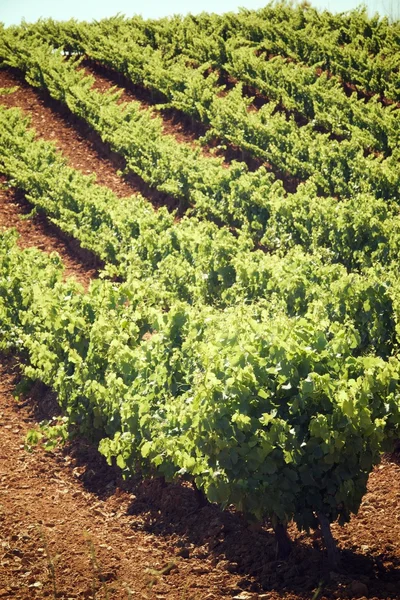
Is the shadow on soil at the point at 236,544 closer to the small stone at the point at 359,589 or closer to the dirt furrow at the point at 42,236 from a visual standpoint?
the small stone at the point at 359,589

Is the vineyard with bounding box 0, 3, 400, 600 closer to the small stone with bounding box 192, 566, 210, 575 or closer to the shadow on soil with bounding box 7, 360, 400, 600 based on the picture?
the shadow on soil with bounding box 7, 360, 400, 600

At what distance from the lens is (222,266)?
394 inches

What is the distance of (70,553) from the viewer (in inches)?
220

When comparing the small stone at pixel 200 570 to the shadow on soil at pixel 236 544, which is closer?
the shadow on soil at pixel 236 544

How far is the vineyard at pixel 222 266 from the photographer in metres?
5.33

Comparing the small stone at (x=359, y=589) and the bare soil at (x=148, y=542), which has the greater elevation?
the small stone at (x=359, y=589)

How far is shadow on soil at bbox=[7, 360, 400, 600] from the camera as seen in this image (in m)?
5.11

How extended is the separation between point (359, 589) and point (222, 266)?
5780mm

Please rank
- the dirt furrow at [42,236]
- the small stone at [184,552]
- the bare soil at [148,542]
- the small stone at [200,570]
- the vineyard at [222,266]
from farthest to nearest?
the dirt furrow at [42,236]
the small stone at [184,552]
the small stone at [200,570]
the vineyard at [222,266]
the bare soil at [148,542]

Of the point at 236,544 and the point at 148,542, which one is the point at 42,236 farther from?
the point at 236,544

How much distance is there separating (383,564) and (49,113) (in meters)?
19.0

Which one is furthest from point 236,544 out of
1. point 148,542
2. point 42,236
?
point 42,236

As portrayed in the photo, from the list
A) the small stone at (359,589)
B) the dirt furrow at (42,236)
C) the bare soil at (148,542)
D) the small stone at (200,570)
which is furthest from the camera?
the dirt furrow at (42,236)

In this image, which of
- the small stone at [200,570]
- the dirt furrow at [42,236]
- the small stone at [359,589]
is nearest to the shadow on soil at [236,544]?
the small stone at [359,589]
